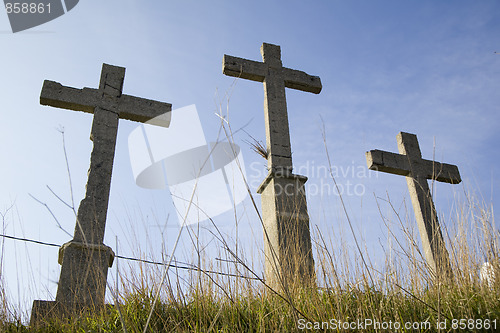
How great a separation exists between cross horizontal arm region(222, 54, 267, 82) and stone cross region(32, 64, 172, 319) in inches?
33.5

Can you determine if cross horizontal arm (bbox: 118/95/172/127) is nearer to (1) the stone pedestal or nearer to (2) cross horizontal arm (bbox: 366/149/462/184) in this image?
(1) the stone pedestal

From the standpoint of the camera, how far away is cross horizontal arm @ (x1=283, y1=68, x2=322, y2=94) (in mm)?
5328

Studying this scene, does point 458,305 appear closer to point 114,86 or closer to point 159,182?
point 159,182

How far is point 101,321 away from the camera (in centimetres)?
258

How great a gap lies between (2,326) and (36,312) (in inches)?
22.2

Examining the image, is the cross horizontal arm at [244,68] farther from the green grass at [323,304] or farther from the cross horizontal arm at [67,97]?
the green grass at [323,304]

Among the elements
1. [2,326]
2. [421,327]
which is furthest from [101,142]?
[421,327]

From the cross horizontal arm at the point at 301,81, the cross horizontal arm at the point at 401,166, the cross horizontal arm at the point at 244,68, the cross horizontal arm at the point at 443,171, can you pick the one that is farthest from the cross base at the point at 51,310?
the cross horizontal arm at the point at 443,171

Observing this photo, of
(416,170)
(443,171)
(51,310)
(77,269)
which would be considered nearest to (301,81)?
(416,170)

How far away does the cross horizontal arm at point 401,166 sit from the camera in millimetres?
5539

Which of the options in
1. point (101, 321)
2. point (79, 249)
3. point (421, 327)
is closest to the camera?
point (421, 327)

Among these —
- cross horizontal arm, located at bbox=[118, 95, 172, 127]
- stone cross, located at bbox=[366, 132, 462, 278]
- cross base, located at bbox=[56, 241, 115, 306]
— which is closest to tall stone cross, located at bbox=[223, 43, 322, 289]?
cross horizontal arm, located at bbox=[118, 95, 172, 127]

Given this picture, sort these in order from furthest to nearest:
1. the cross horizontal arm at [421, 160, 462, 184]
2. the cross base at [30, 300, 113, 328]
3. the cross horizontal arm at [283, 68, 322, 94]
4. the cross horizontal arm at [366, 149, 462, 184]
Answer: the cross horizontal arm at [421, 160, 462, 184] < the cross horizontal arm at [366, 149, 462, 184] < the cross horizontal arm at [283, 68, 322, 94] < the cross base at [30, 300, 113, 328]

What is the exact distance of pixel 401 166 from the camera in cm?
571
